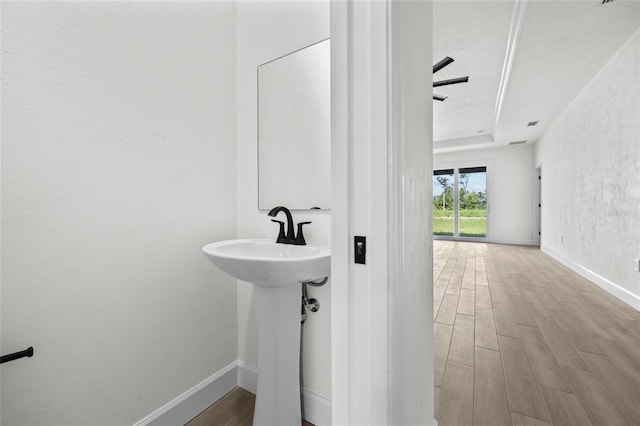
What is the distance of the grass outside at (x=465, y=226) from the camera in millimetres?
7957

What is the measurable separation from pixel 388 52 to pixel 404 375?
28.3 inches

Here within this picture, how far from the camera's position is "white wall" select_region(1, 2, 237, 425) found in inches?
37.1

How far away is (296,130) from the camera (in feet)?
4.84

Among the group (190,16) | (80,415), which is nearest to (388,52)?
(190,16)

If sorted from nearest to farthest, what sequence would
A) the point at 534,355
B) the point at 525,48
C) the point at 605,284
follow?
1. the point at 534,355
2. the point at 525,48
3. the point at 605,284

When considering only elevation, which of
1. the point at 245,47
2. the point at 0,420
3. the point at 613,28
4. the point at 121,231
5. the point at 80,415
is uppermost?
the point at 613,28

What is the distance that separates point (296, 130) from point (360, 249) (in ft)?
3.31

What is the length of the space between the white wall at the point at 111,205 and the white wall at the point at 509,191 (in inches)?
312

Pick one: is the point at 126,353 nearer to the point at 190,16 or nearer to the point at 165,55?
the point at 165,55

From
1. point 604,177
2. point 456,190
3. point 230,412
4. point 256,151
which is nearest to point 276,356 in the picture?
point 230,412

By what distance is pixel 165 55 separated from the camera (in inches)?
53.1

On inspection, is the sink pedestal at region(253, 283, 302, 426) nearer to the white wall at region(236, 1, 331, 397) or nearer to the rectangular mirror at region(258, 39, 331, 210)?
the white wall at region(236, 1, 331, 397)

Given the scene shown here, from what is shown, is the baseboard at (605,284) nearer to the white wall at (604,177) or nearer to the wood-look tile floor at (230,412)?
the white wall at (604,177)

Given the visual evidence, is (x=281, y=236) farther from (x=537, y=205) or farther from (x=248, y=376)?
(x=537, y=205)
